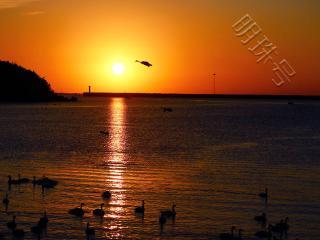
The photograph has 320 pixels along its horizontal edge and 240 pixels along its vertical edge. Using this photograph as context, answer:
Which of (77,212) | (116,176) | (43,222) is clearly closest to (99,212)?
(77,212)

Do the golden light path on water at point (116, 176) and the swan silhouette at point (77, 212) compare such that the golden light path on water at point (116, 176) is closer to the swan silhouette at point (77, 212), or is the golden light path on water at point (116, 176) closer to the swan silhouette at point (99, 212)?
the swan silhouette at point (99, 212)

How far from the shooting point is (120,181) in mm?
45250

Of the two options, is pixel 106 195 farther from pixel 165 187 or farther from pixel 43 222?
pixel 43 222

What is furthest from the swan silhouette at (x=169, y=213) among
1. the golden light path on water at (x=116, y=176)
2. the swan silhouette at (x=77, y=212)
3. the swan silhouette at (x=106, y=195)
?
the swan silhouette at (x=106, y=195)

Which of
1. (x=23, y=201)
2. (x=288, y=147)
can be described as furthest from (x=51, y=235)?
(x=288, y=147)

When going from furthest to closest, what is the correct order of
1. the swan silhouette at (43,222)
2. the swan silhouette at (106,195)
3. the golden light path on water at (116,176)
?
the swan silhouette at (106,195)
the golden light path on water at (116,176)
the swan silhouette at (43,222)

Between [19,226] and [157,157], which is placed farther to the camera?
[157,157]

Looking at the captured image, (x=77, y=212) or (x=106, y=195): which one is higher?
(x=106, y=195)

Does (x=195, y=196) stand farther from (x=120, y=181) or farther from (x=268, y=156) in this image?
(x=268, y=156)

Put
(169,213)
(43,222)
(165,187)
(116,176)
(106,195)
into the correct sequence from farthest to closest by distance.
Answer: (116,176)
(165,187)
(106,195)
(169,213)
(43,222)

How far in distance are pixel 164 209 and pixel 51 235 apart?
8225 millimetres

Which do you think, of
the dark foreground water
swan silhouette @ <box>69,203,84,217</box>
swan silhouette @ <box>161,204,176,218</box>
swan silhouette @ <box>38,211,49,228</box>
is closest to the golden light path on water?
the dark foreground water

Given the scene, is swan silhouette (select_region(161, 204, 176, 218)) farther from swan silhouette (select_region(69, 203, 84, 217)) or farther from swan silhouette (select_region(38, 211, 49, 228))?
swan silhouette (select_region(38, 211, 49, 228))

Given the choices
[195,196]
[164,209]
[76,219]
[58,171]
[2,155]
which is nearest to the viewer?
[76,219]
